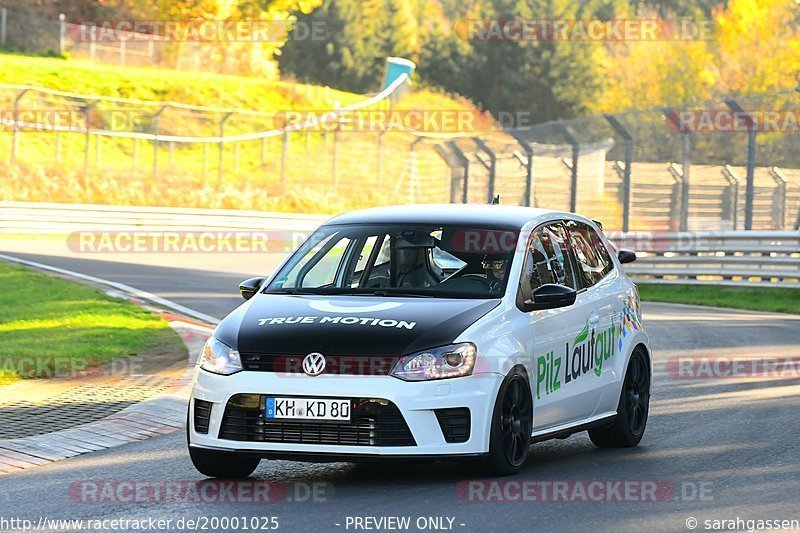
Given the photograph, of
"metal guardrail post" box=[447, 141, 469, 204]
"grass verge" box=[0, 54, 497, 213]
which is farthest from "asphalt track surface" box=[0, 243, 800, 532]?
"grass verge" box=[0, 54, 497, 213]

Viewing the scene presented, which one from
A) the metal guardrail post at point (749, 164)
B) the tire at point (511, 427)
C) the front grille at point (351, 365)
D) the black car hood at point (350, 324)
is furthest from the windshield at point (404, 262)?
the metal guardrail post at point (749, 164)

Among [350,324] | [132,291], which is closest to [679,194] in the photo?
[132,291]

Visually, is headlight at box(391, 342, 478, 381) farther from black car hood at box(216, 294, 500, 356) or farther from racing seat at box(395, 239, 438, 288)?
racing seat at box(395, 239, 438, 288)

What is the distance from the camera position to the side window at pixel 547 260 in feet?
29.2

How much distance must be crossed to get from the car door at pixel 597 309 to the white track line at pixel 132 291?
792 centimetres

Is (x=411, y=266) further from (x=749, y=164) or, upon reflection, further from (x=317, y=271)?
(x=749, y=164)

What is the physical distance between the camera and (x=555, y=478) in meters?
8.33

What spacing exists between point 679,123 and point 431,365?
19131 mm

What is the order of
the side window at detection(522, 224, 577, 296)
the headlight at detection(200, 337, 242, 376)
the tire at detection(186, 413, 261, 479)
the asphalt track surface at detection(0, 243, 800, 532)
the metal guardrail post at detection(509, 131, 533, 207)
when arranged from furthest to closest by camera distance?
the metal guardrail post at detection(509, 131, 533, 207), the side window at detection(522, 224, 577, 296), the tire at detection(186, 413, 261, 479), the headlight at detection(200, 337, 242, 376), the asphalt track surface at detection(0, 243, 800, 532)

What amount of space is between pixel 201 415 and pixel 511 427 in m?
1.68

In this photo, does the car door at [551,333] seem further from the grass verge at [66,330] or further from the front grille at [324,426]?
the grass verge at [66,330]

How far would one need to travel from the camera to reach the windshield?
8711 millimetres

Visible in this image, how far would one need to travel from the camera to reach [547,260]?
9.23m

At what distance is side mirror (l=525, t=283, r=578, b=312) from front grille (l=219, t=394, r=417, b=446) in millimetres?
1302
